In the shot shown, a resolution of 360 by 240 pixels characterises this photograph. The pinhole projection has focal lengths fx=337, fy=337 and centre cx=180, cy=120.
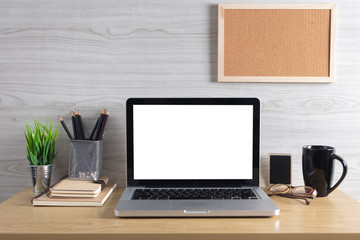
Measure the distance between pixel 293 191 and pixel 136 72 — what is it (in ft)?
2.27

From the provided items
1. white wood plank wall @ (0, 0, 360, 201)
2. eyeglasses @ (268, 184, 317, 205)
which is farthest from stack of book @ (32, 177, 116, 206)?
eyeglasses @ (268, 184, 317, 205)

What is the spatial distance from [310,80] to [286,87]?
9 centimetres

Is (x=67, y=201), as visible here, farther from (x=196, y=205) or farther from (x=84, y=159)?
(x=196, y=205)

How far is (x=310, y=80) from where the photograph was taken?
1227mm

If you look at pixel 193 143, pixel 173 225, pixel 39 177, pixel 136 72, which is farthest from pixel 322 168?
pixel 39 177

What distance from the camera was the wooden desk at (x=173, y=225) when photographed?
31.5 inches

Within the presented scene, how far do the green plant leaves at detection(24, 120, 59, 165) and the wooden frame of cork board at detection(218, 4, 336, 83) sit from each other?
0.64 metres

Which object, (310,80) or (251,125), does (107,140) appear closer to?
(251,125)

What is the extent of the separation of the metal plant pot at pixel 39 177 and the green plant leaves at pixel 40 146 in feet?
0.07

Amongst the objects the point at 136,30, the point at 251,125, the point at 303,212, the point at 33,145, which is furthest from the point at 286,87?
the point at 33,145

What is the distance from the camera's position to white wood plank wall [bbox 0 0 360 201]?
4.03ft

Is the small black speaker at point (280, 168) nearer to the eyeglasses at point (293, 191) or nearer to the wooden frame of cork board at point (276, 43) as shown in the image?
the eyeglasses at point (293, 191)

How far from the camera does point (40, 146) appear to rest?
1.17m

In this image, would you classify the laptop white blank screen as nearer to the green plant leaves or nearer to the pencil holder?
the pencil holder
